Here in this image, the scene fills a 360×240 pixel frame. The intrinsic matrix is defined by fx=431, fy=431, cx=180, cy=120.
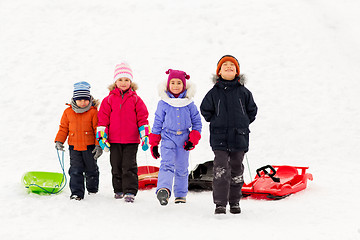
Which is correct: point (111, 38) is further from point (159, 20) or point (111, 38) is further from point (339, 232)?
point (339, 232)

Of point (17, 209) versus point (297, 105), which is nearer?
point (17, 209)

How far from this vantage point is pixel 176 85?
225 inches

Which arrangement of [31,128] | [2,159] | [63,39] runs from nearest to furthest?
[2,159] < [31,128] < [63,39]

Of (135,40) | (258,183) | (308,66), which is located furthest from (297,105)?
(135,40)

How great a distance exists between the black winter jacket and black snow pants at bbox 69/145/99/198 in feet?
5.91

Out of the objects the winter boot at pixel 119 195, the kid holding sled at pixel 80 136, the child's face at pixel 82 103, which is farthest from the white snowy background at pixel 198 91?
the child's face at pixel 82 103

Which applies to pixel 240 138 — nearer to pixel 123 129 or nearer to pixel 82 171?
pixel 123 129

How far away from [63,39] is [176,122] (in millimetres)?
7853

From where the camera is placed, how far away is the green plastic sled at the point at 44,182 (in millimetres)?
5734

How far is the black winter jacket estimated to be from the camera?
17.1ft

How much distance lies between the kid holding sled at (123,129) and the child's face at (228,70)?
1356 mm

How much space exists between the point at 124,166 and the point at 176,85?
53.8 inches

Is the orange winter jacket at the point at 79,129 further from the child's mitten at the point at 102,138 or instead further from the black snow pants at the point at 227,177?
the black snow pants at the point at 227,177

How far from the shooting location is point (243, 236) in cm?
425
